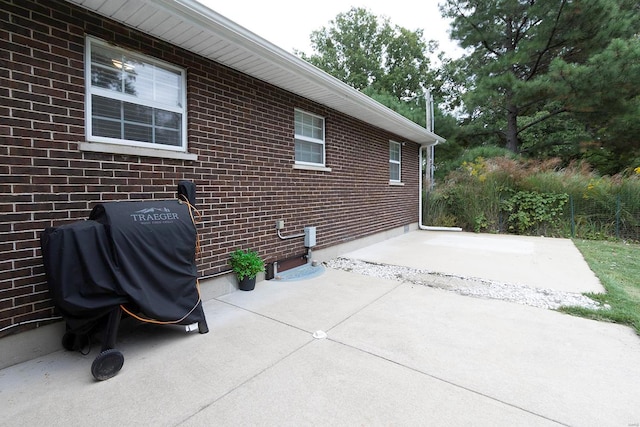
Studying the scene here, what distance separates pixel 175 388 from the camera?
6.77 feet

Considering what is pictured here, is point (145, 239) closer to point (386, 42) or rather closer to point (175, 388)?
point (175, 388)

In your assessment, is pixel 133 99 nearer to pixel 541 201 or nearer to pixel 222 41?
pixel 222 41

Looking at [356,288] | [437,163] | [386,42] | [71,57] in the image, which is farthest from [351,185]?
[386,42]

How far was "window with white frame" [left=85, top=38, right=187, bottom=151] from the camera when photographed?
9.30 ft

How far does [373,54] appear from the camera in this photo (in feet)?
82.6

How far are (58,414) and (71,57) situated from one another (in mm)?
2704

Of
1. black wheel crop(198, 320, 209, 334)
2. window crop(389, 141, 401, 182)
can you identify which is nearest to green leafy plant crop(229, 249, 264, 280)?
black wheel crop(198, 320, 209, 334)

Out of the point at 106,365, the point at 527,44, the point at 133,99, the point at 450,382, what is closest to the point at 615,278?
the point at 450,382

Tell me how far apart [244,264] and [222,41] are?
8.55 ft

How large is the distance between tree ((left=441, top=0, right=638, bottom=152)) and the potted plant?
11.6 meters

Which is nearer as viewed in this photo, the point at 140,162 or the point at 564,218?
the point at 140,162

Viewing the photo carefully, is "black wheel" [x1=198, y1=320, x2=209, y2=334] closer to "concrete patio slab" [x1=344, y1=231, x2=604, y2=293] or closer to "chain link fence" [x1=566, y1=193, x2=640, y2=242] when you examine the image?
"concrete patio slab" [x1=344, y1=231, x2=604, y2=293]

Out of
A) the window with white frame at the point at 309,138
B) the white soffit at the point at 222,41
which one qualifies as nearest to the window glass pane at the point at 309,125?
the window with white frame at the point at 309,138

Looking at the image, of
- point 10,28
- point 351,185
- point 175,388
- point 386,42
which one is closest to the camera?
point 175,388
